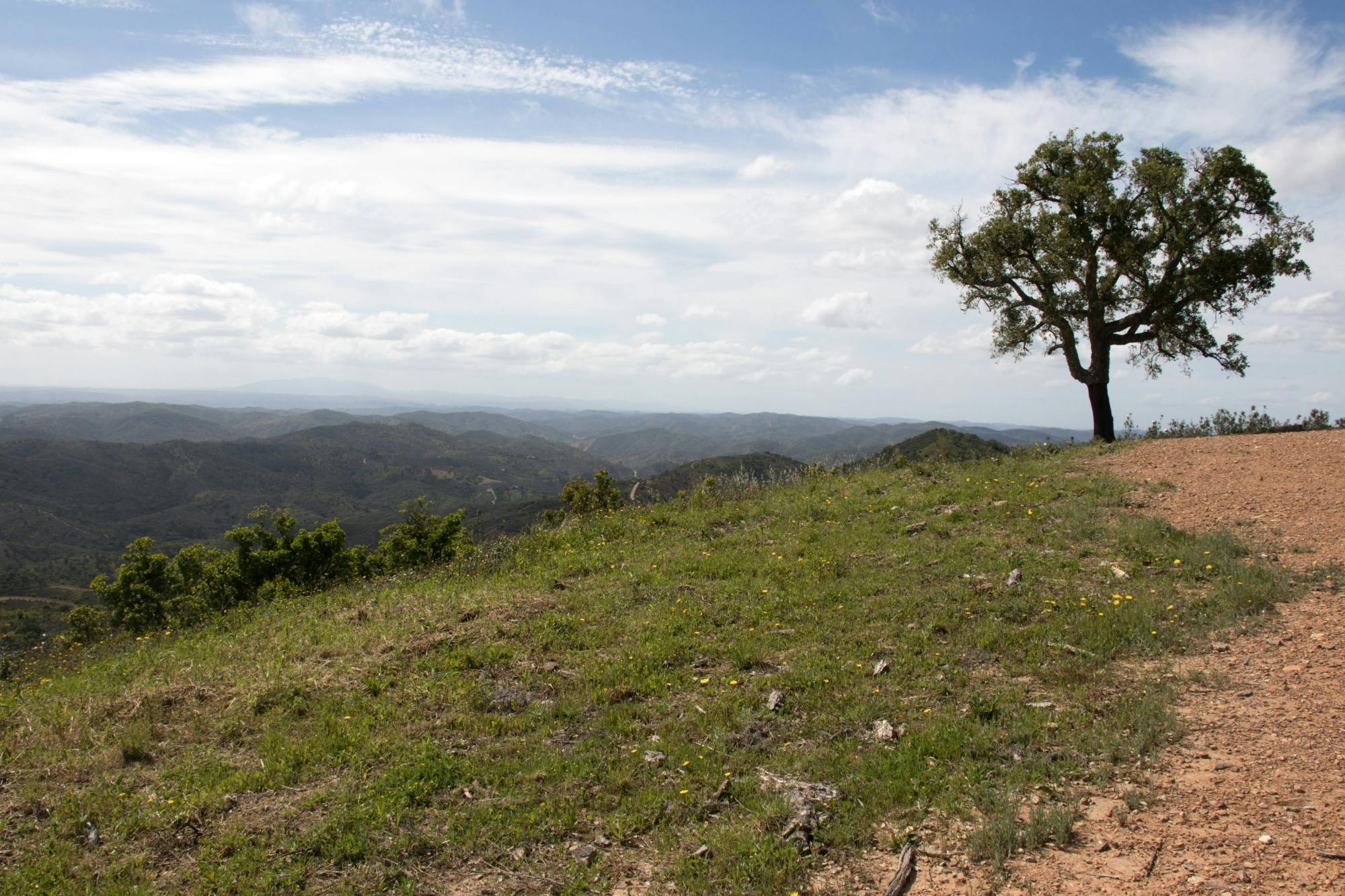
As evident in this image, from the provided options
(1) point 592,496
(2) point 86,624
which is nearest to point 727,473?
(1) point 592,496

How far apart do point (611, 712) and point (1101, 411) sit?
57.1 feet

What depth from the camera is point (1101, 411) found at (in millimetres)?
18969

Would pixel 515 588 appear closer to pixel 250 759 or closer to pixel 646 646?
pixel 646 646

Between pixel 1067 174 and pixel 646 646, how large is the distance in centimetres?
1812

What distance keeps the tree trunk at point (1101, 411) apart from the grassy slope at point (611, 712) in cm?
829

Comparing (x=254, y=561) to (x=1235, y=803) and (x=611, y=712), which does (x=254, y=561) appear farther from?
(x=1235, y=803)

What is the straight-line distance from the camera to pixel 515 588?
36.0 feet

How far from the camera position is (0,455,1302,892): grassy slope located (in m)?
5.12

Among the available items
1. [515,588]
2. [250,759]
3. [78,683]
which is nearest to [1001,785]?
[250,759]

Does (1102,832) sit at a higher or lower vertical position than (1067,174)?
lower

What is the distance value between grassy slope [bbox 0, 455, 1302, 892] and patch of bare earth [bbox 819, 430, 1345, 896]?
34 cm

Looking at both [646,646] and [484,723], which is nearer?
[484,723]

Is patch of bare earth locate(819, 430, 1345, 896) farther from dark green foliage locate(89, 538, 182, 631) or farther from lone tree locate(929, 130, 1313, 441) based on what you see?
dark green foliage locate(89, 538, 182, 631)

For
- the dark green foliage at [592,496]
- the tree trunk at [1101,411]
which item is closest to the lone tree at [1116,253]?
the tree trunk at [1101,411]
